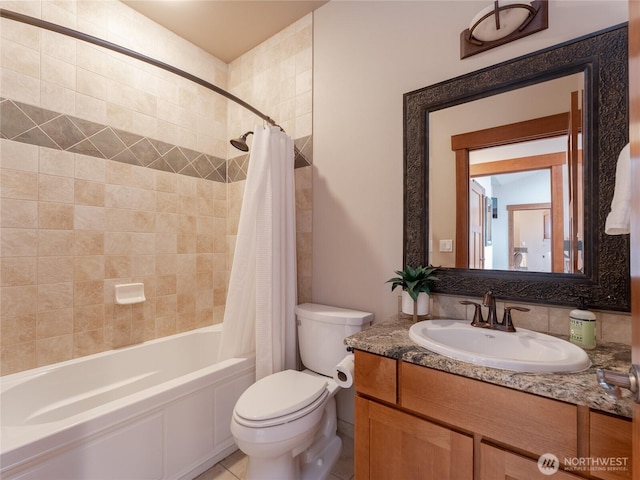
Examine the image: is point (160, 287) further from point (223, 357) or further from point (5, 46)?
point (5, 46)

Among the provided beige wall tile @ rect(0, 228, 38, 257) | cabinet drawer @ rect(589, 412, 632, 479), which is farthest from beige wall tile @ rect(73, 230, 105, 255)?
cabinet drawer @ rect(589, 412, 632, 479)

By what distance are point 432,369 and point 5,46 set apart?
2484 millimetres

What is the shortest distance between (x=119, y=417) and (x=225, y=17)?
2.43 m

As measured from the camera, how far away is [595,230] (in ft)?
3.59

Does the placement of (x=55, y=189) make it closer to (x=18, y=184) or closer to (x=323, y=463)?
(x=18, y=184)

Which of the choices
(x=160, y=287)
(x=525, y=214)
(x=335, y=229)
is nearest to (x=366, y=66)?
(x=335, y=229)

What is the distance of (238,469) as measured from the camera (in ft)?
4.98

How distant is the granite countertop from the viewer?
70cm

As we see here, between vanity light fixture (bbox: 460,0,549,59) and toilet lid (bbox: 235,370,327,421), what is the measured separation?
1767 millimetres

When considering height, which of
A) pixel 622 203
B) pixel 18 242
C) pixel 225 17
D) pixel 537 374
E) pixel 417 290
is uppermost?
pixel 225 17

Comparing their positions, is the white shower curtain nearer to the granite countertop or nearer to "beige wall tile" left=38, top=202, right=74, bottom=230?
the granite countertop

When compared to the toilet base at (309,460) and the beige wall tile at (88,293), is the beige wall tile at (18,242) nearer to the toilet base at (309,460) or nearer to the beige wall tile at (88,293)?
the beige wall tile at (88,293)

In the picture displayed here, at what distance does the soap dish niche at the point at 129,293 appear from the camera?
1.85 m

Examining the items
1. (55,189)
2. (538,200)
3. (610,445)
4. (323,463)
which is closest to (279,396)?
(323,463)
